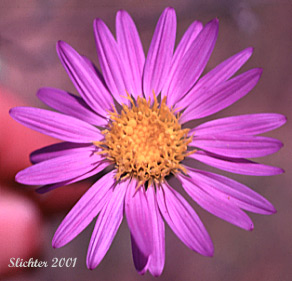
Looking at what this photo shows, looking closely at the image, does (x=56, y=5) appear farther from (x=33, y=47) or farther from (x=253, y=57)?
(x=253, y=57)

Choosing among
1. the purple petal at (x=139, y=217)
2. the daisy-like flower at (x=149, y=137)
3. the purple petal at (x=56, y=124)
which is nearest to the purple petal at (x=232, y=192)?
the daisy-like flower at (x=149, y=137)

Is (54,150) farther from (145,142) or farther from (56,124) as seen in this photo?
(145,142)

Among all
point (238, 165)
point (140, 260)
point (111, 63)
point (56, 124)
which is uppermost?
point (111, 63)

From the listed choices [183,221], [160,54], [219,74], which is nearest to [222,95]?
[219,74]

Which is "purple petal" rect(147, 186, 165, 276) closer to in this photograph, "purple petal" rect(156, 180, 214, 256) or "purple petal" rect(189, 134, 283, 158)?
"purple petal" rect(156, 180, 214, 256)

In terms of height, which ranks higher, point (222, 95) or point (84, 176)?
point (222, 95)

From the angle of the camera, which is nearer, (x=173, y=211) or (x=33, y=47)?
(x=173, y=211)

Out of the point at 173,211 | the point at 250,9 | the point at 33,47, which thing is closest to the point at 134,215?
the point at 173,211
